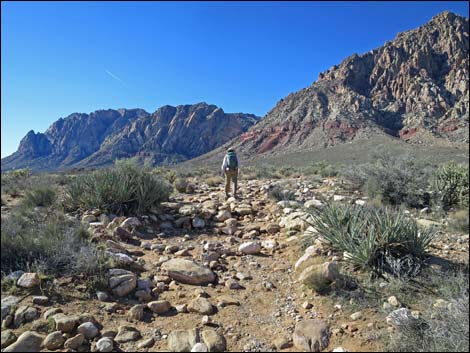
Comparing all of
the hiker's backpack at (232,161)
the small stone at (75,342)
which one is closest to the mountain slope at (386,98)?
the hiker's backpack at (232,161)

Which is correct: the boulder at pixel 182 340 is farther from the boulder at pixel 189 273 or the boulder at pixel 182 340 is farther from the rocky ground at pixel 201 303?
the boulder at pixel 189 273

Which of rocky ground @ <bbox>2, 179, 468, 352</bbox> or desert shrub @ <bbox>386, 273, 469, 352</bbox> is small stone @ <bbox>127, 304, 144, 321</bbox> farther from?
desert shrub @ <bbox>386, 273, 469, 352</bbox>

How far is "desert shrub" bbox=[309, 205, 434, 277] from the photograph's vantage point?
407cm

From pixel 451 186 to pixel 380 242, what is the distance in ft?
17.0

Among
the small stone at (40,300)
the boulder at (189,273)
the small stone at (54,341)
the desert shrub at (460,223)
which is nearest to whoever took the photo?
the small stone at (54,341)

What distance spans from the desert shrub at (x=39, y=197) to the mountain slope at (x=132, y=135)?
3650 inches

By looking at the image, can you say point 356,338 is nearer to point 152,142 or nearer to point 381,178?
point 381,178

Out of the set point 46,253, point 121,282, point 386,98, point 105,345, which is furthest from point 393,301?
point 386,98

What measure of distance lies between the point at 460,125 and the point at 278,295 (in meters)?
64.7

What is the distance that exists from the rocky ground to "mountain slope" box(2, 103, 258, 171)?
3790 inches

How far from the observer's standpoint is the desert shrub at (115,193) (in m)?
6.91

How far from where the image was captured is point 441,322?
105 inches

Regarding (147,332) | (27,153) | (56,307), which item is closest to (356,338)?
(147,332)

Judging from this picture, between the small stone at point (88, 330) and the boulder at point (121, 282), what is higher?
the boulder at point (121, 282)
